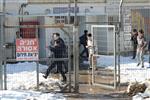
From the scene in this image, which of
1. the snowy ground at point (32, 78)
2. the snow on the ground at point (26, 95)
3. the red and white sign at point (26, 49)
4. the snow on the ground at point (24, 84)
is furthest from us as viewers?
the red and white sign at point (26, 49)

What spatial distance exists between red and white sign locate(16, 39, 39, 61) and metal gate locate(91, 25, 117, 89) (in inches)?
93.2

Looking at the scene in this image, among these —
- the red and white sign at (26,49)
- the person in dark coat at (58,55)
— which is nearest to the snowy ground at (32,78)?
the person in dark coat at (58,55)

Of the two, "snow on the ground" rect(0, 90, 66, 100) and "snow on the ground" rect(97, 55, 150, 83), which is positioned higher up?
"snow on the ground" rect(97, 55, 150, 83)

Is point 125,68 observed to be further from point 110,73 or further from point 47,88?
point 47,88

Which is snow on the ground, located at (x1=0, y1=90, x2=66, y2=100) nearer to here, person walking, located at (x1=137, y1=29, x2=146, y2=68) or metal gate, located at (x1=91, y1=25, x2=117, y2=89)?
metal gate, located at (x1=91, y1=25, x2=117, y2=89)

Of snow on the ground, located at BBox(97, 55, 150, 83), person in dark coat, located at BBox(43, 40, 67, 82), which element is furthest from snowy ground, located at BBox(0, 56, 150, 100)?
person in dark coat, located at BBox(43, 40, 67, 82)

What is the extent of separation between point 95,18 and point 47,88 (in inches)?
549

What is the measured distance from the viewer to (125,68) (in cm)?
2059

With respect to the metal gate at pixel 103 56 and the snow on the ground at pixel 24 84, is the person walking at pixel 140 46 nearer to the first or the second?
the metal gate at pixel 103 56

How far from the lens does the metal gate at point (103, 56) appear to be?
55.5ft

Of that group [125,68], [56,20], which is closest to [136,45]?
[125,68]

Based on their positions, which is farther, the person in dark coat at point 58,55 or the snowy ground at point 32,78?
the person in dark coat at point 58,55

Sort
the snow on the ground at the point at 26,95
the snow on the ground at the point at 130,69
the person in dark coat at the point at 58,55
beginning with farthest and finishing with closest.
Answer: the snow on the ground at the point at 130,69 < the person in dark coat at the point at 58,55 < the snow on the ground at the point at 26,95

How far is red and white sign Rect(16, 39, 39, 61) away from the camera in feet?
49.2
